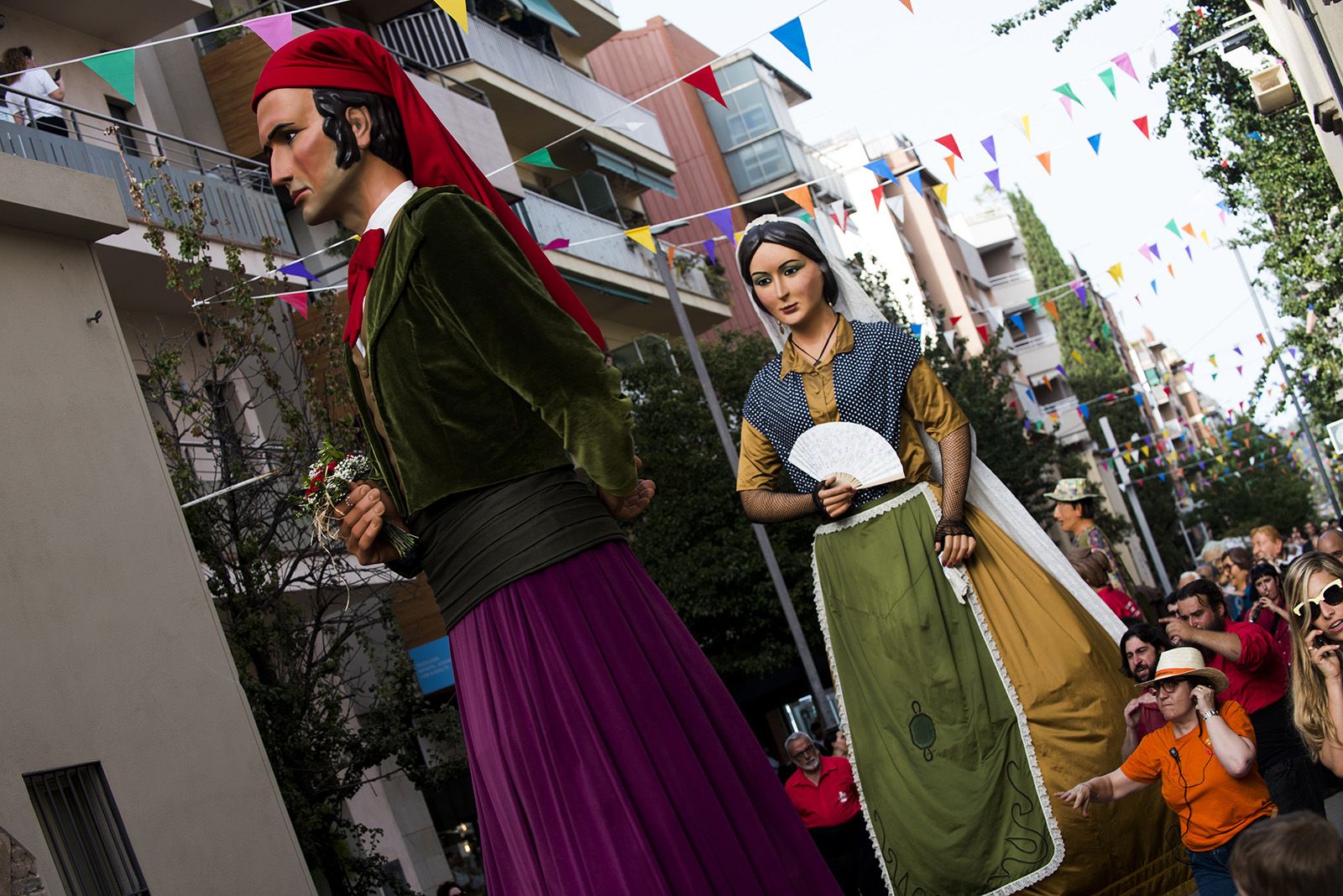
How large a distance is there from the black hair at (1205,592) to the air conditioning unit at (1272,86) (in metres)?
8.46

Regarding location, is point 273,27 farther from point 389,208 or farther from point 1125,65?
point 1125,65

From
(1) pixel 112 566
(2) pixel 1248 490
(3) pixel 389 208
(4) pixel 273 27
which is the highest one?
(4) pixel 273 27

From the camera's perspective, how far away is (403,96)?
11.1 feet

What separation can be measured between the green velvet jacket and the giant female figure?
209 cm

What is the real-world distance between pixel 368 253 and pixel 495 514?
2.04ft

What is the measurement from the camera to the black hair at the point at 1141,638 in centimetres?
509

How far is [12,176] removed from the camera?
34.0 ft

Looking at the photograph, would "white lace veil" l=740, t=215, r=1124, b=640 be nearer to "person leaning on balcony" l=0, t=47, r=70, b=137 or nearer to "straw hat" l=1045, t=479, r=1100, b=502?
Answer: "straw hat" l=1045, t=479, r=1100, b=502

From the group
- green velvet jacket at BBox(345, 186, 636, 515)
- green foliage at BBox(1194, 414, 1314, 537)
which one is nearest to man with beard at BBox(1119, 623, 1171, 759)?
green velvet jacket at BBox(345, 186, 636, 515)

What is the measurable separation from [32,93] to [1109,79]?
962cm

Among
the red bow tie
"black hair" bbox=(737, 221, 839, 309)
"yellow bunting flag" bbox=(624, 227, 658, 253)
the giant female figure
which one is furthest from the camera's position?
"yellow bunting flag" bbox=(624, 227, 658, 253)

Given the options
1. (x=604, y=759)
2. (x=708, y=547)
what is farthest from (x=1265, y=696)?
(x=708, y=547)

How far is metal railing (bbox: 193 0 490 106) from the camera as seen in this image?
2008 centimetres

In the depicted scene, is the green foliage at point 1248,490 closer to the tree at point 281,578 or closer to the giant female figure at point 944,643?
the tree at point 281,578
